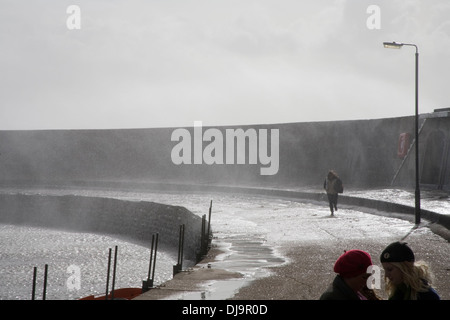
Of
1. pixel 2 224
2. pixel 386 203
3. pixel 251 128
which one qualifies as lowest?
pixel 2 224

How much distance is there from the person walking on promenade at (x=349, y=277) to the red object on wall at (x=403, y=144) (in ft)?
105

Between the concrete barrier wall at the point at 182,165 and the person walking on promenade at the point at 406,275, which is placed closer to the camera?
the person walking on promenade at the point at 406,275

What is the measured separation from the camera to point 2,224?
4794 centimetres

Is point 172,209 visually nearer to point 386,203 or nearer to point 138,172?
point 386,203

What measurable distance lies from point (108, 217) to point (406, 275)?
115 feet

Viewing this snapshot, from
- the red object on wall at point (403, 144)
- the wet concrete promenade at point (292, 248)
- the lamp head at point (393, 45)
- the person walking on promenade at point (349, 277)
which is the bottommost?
the wet concrete promenade at point (292, 248)

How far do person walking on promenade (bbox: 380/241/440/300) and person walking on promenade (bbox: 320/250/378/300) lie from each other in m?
0.15

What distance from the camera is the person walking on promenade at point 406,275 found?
4.73 meters

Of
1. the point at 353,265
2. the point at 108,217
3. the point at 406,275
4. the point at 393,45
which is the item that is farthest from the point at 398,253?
the point at 108,217

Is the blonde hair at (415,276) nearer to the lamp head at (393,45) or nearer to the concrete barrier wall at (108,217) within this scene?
the lamp head at (393,45)

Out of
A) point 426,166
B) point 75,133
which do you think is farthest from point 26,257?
point 75,133

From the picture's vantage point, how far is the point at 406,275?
15.5ft

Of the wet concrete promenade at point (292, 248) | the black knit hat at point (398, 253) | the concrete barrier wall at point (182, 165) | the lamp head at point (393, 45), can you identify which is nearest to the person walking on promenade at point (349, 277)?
the black knit hat at point (398, 253)
